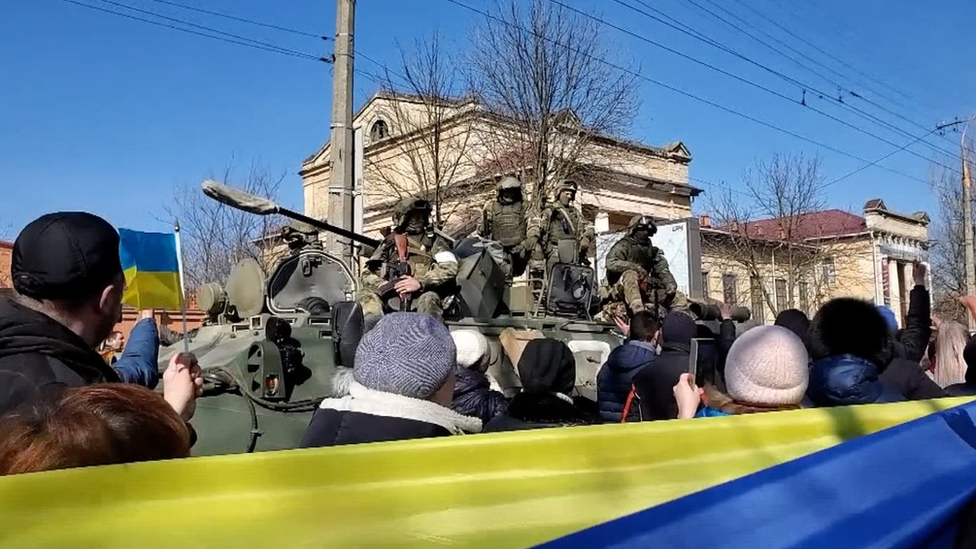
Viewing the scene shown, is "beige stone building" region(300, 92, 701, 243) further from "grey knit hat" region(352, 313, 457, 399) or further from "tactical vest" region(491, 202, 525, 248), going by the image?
"grey knit hat" region(352, 313, 457, 399)

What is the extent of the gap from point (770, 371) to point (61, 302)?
2.17 m

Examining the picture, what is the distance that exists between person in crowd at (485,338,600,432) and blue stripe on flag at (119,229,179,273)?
3.34 meters

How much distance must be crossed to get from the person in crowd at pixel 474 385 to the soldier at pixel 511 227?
404 centimetres

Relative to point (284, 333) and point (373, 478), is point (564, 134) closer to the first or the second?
point (284, 333)

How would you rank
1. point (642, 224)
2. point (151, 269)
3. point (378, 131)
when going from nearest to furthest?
point (151, 269) → point (642, 224) → point (378, 131)

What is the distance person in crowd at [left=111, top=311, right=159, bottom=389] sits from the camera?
9.99 feet

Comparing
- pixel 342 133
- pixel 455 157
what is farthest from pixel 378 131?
pixel 342 133

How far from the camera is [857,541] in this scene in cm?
151

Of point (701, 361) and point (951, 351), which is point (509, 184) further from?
point (701, 361)

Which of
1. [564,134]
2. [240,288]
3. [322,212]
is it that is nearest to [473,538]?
[240,288]

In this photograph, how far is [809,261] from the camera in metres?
31.8

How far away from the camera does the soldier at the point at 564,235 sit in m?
8.96

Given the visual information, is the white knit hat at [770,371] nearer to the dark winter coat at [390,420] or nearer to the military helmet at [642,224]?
the dark winter coat at [390,420]

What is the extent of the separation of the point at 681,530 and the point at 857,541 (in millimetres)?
271
